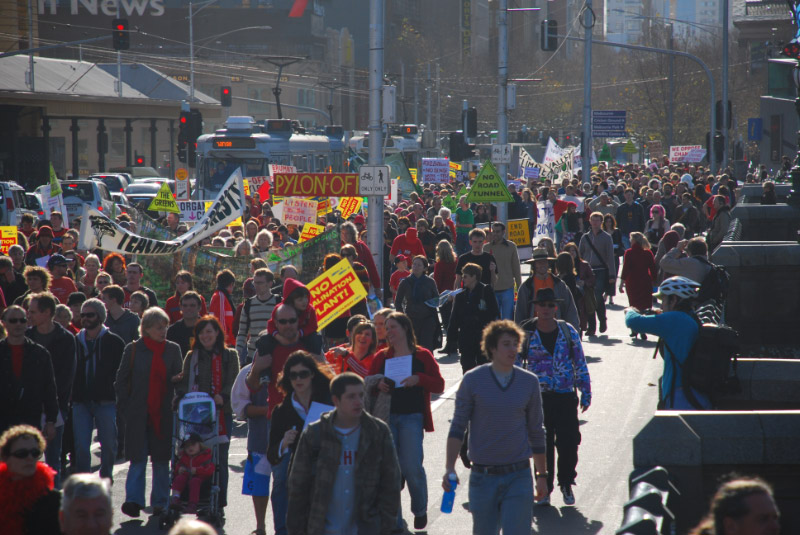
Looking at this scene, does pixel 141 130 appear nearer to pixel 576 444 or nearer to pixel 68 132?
pixel 68 132

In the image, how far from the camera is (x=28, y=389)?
8.66 meters

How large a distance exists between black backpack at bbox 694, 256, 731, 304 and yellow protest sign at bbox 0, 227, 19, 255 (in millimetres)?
10137

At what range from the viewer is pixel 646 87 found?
72.6 meters

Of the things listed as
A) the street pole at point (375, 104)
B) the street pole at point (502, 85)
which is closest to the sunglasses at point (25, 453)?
the street pole at point (375, 104)

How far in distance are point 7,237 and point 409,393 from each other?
435 inches

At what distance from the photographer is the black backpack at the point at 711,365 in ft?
26.1

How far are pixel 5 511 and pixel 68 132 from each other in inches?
2329

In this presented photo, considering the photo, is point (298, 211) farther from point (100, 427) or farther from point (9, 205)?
point (100, 427)

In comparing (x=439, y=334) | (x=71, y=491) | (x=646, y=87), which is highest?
(x=646, y=87)

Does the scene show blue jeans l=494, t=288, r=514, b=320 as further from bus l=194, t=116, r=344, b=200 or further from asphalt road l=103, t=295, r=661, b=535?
bus l=194, t=116, r=344, b=200

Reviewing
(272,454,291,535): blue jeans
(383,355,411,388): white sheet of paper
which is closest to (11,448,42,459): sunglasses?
(272,454,291,535): blue jeans

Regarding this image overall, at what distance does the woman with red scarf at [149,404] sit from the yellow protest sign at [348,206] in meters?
14.8

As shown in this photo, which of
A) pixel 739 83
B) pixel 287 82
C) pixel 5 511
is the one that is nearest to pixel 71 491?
pixel 5 511

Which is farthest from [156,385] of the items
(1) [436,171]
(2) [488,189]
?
(1) [436,171]
